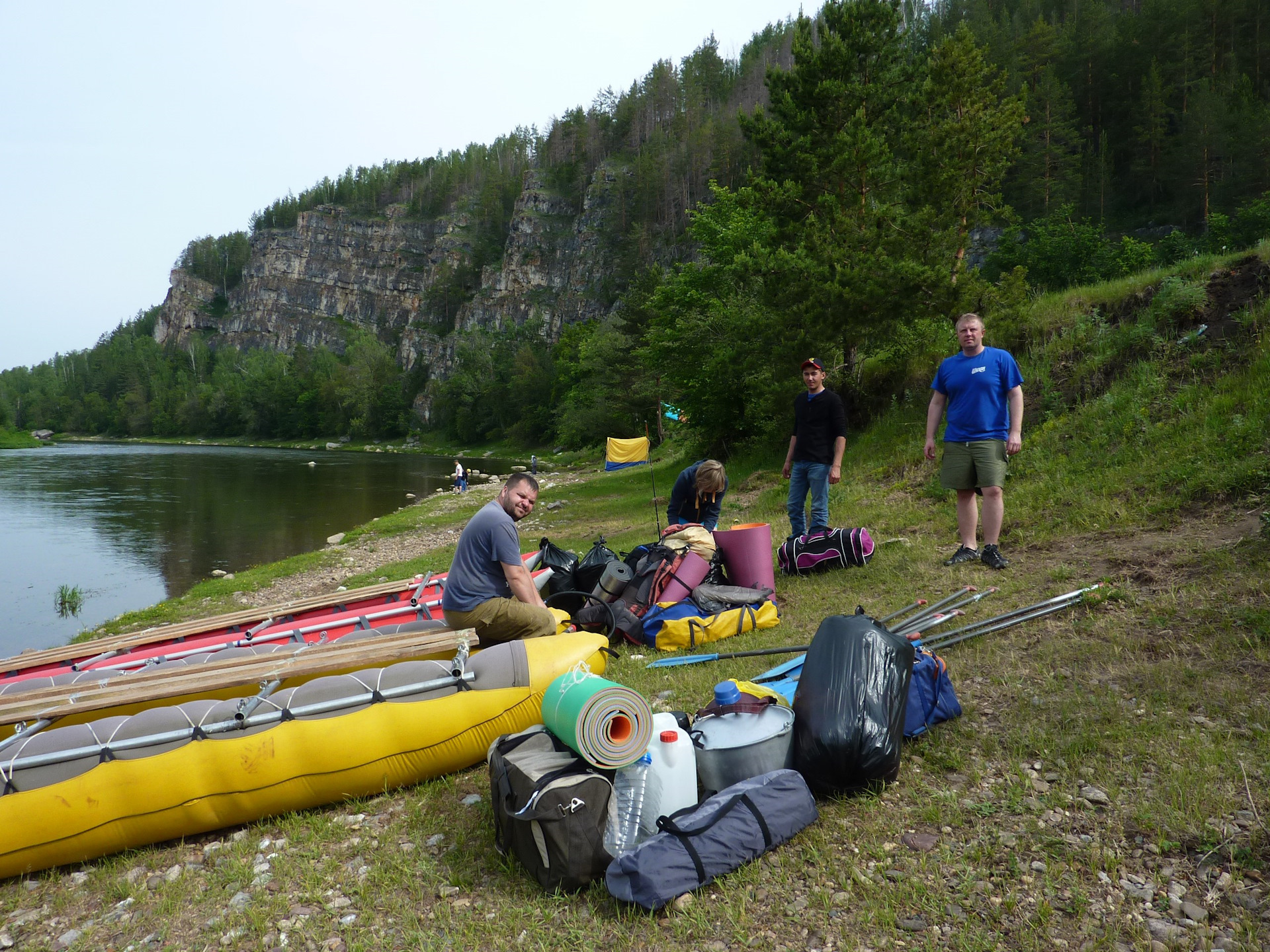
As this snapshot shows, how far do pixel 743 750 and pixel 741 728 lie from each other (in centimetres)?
14

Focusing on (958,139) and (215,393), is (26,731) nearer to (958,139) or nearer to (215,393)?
(958,139)

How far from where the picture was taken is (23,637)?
12656mm

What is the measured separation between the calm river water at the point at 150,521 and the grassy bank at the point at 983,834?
11.9 metres

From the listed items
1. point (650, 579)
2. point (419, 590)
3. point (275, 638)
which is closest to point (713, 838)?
point (650, 579)

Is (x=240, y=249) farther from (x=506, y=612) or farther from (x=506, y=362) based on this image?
(x=506, y=612)

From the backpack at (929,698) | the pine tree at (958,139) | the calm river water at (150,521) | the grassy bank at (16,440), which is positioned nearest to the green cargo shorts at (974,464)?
the backpack at (929,698)

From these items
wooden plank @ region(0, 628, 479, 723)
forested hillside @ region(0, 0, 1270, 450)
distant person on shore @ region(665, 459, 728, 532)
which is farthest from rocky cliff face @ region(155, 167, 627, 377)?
wooden plank @ region(0, 628, 479, 723)

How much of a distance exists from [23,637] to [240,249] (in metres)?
175

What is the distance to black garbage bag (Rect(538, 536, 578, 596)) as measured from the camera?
732cm

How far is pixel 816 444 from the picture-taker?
25.1 ft

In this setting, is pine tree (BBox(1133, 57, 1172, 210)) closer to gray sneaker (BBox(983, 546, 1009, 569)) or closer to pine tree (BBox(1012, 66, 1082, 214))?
pine tree (BBox(1012, 66, 1082, 214))

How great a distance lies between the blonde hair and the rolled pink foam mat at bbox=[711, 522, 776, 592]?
22.1 inches

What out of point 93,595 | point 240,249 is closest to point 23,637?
point 93,595

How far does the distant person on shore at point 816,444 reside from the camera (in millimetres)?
7484
